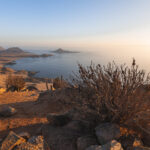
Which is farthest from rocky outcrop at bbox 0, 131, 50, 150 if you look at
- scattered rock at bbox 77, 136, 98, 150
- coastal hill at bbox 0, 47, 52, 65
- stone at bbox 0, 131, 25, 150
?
coastal hill at bbox 0, 47, 52, 65

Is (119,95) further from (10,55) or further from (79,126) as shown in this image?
(10,55)

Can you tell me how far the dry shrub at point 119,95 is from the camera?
2310mm

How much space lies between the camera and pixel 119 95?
95.7 inches

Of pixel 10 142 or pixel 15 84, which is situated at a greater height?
pixel 10 142

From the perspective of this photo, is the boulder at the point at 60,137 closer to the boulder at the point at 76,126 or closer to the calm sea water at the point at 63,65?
the boulder at the point at 76,126

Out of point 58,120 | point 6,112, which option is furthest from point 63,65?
→ point 58,120

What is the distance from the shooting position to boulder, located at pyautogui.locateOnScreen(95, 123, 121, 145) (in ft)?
7.12

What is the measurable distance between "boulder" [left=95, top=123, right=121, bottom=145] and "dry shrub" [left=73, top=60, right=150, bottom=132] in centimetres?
16

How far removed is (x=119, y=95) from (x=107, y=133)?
70cm

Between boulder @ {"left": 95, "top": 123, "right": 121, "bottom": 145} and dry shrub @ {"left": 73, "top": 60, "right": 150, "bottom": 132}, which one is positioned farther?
A: dry shrub @ {"left": 73, "top": 60, "right": 150, "bottom": 132}

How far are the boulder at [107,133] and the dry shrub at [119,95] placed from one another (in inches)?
6.4

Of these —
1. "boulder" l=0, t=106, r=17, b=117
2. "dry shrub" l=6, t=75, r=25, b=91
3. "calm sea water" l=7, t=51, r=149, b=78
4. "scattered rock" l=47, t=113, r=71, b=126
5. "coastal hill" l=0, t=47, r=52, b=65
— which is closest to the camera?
"scattered rock" l=47, t=113, r=71, b=126

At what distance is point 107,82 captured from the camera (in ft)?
8.35

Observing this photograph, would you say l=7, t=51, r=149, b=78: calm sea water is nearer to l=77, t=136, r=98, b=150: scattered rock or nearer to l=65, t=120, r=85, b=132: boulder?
l=65, t=120, r=85, b=132: boulder
